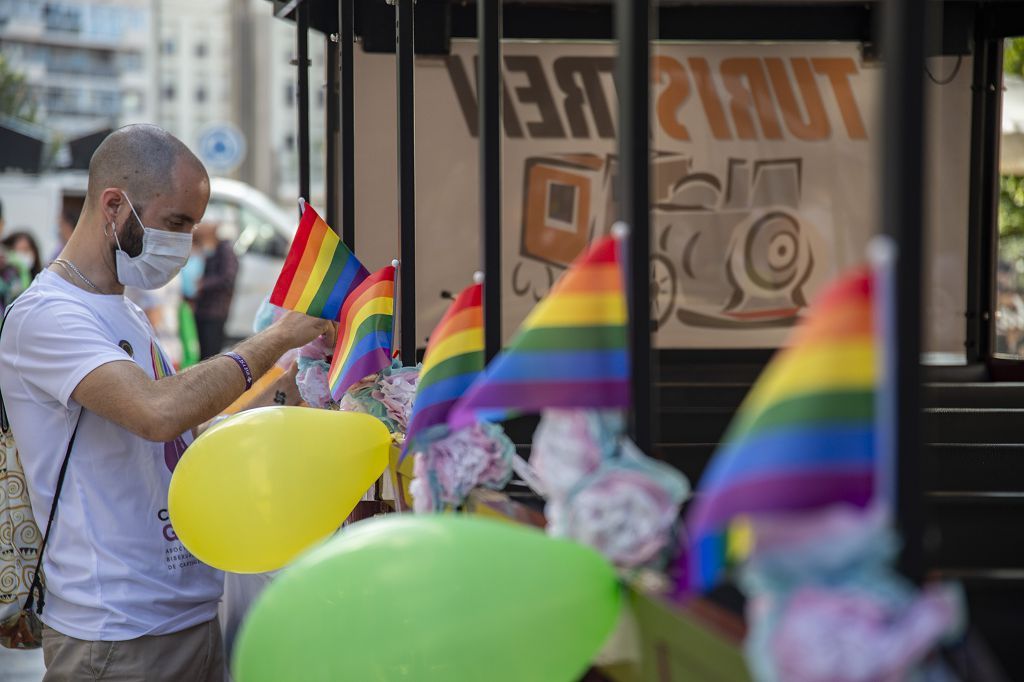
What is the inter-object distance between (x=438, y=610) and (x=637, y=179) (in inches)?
24.9

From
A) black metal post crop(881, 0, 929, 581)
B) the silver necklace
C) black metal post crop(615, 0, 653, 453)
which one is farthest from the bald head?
black metal post crop(881, 0, 929, 581)

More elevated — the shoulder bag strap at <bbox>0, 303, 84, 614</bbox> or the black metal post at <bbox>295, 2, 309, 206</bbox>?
the black metal post at <bbox>295, 2, 309, 206</bbox>

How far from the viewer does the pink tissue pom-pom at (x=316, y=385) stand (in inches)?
126

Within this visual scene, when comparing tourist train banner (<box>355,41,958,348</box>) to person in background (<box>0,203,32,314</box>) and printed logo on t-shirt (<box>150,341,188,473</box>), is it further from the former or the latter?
person in background (<box>0,203,32,314</box>)

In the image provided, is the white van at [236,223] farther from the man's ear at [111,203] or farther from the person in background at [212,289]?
the man's ear at [111,203]

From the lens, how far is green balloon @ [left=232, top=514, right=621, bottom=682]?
A: 59.2 inches

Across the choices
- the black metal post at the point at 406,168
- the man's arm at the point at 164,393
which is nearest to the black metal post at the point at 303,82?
the black metal post at the point at 406,168

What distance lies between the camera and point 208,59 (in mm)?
77750

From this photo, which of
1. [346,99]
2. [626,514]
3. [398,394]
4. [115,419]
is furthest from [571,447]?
[346,99]

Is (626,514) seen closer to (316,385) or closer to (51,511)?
(51,511)

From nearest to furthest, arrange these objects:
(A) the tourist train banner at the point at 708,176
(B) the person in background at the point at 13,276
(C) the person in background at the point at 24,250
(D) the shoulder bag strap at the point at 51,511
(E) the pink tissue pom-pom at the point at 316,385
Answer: (D) the shoulder bag strap at the point at 51,511, (E) the pink tissue pom-pom at the point at 316,385, (A) the tourist train banner at the point at 708,176, (B) the person in background at the point at 13,276, (C) the person in background at the point at 24,250

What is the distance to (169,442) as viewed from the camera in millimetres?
2945

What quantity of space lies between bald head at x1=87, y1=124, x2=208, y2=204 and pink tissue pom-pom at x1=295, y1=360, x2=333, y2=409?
1.90 feet

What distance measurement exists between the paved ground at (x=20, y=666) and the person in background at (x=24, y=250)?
5.10 m
